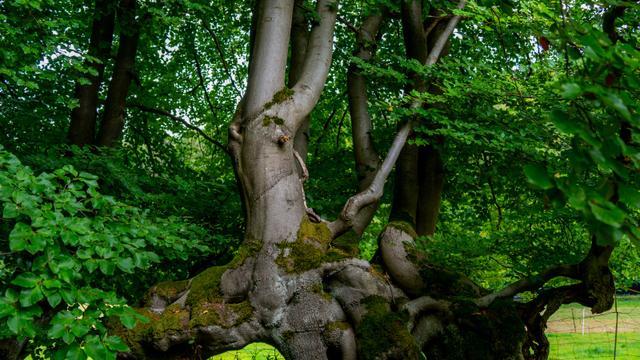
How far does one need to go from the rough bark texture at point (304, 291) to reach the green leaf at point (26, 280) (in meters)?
1.67

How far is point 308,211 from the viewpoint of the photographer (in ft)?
19.1

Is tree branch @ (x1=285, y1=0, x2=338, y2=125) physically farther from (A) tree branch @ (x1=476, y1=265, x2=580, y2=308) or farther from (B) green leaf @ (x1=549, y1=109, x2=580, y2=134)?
(B) green leaf @ (x1=549, y1=109, x2=580, y2=134)

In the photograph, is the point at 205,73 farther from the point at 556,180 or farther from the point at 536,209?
the point at 556,180

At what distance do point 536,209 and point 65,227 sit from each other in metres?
5.06

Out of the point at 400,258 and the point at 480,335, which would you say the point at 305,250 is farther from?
the point at 480,335

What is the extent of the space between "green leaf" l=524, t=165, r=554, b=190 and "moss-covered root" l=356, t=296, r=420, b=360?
3.33 m

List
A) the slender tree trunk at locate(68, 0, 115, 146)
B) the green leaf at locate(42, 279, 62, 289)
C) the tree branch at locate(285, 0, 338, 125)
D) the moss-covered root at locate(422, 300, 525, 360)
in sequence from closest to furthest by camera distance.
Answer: the green leaf at locate(42, 279, 62, 289) → the moss-covered root at locate(422, 300, 525, 360) → the tree branch at locate(285, 0, 338, 125) → the slender tree trunk at locate(68, 0, 115, 146)

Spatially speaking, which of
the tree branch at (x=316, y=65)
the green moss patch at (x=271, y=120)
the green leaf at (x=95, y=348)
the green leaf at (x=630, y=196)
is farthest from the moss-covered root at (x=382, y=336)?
the green leaf at (x=630, y=196)

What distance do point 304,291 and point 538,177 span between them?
11.7 ft

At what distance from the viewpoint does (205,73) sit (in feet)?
46.3

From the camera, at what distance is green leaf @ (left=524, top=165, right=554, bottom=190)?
168 centimetres

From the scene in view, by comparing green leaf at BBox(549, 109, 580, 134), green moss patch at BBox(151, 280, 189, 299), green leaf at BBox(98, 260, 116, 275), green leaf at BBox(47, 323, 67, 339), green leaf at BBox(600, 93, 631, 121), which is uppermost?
green leaf at BBox(600, 93, 631, 121)

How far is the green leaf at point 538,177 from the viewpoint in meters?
1.68

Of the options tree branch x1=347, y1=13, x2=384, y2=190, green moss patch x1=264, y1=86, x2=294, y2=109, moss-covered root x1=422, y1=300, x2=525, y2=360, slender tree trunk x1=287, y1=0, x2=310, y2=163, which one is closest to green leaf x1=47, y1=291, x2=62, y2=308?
green moss patch x1=264, y1=86, x2=294, y2=109
